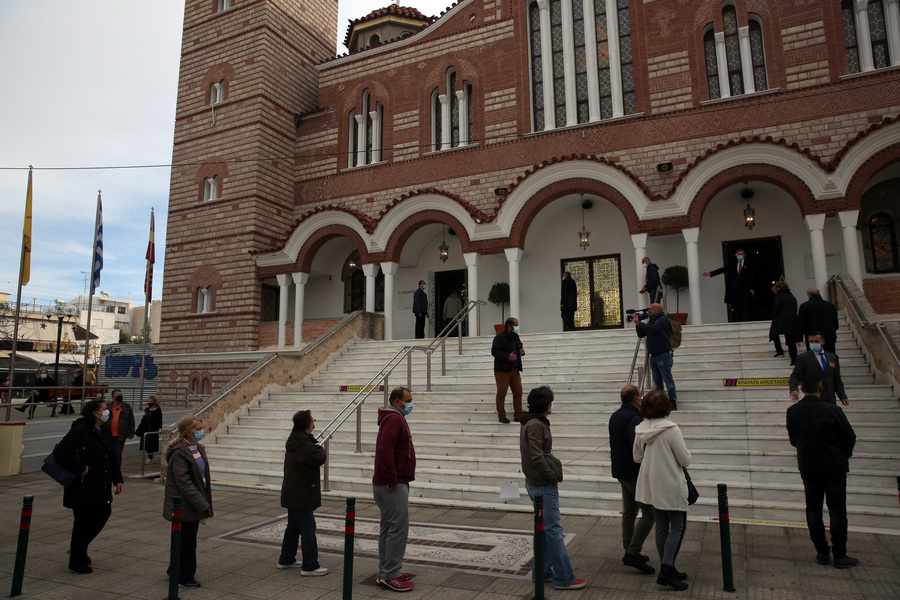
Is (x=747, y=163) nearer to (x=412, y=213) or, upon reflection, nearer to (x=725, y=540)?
(x=412, y=213)

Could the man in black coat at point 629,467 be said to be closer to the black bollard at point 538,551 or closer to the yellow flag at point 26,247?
the black bollard at point 538,551

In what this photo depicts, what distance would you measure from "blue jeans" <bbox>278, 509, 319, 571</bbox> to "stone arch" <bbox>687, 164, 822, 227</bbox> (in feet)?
41.0

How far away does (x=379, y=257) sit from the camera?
1823 centimetres

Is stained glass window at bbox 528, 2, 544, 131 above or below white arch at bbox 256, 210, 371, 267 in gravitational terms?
above

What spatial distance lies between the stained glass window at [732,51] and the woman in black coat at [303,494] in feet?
49.5

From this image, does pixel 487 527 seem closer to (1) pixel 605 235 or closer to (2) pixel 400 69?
(1) pixel 605 235

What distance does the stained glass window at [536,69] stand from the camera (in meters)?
18.0

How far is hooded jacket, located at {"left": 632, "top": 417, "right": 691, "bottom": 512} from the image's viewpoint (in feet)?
15.8

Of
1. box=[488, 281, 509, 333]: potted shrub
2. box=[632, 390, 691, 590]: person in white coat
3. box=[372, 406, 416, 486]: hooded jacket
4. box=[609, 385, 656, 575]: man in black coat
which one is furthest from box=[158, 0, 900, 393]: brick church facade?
box=[372, 406, 416, 486]: hooded jacket

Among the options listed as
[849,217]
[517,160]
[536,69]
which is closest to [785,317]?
[849,217]

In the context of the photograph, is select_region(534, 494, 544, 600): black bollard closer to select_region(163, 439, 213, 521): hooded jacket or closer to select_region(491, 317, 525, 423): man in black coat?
select_region(163, 439, 213, 521): hooded jacket

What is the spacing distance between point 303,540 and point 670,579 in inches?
125

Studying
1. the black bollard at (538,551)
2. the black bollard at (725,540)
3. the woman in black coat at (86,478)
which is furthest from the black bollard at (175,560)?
the black bollard at (725,540)

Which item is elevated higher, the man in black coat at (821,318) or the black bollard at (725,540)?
the man in black coat at (821,318)
